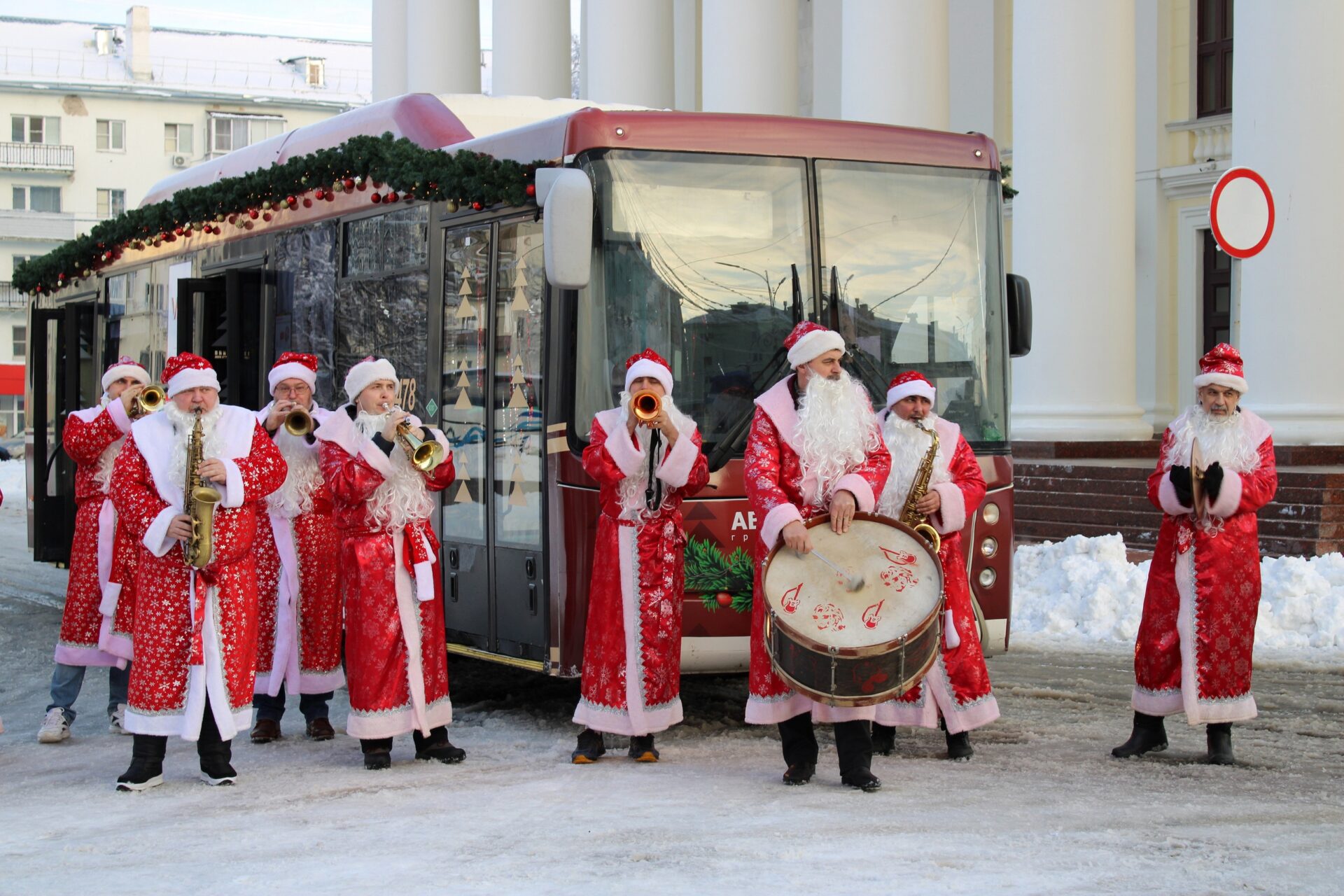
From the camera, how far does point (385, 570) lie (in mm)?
7773

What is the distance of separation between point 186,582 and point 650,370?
208 cm

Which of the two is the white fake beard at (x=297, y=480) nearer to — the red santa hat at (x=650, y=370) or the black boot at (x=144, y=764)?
the black boot at (x=144, y=764)

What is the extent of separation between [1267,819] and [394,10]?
82.1 feet

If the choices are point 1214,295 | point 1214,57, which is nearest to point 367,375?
point 1214,295

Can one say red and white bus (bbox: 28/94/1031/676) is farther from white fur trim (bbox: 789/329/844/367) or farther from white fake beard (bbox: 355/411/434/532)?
white fur trim (bbox: 789/329/844/367)

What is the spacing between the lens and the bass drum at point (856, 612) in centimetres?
671

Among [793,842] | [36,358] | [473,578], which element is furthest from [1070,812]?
[36,358]

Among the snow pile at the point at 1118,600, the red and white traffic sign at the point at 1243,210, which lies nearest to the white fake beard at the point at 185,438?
the red and white traffic sign at the point at 1243,210

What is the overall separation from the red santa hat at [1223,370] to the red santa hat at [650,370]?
7.36 feet

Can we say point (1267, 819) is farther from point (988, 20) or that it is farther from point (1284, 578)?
point (988, 20)

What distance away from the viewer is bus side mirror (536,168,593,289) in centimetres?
809

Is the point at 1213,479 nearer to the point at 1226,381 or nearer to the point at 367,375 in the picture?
the point at 1226,381

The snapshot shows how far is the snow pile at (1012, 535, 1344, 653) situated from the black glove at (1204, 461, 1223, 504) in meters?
3.74

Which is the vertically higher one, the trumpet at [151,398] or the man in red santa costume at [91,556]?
the trumpet at [151,398]
